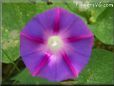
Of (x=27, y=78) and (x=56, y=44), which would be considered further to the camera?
(x=27, y=78)

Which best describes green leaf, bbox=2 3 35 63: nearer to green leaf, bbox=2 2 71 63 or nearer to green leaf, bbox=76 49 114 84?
green leaf, bbox=2 2 71 63

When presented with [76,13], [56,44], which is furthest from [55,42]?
[76,13]

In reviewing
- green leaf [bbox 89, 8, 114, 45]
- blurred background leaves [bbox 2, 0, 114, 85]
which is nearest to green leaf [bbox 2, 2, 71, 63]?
blurred background leaves [bbox 2, 0, 114, 85]

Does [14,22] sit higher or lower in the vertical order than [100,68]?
higher

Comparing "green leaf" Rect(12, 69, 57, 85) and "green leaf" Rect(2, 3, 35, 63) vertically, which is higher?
"green leaf" Rect(2, 3, 35, 63)

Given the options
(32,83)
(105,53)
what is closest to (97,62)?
(105,53)

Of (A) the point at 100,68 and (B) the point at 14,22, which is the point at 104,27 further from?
(B) the point at 14,22
